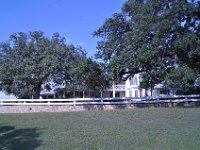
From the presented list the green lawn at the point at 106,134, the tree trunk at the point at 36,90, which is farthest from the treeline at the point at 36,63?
the green lawn at the point at 106,134

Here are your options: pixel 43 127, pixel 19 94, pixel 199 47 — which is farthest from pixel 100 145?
pixel 19 94

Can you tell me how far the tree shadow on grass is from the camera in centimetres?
1197

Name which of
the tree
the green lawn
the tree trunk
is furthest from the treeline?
the green lawn

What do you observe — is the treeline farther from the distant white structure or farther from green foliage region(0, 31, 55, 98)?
the distant white structure

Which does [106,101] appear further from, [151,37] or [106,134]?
[106,134]

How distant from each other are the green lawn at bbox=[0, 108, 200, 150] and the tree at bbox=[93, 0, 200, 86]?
8557 millimetres

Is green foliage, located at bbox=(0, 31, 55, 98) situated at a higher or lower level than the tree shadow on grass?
higher

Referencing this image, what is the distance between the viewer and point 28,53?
40.7 m

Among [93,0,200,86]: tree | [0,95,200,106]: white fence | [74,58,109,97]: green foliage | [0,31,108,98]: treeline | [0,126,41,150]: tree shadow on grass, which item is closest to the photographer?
[0,126,41,150]: tree shadow on grass

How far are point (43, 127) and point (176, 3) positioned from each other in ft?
50.7

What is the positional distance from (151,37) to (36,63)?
56.5ft

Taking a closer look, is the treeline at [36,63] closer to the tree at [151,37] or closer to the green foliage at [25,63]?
the green foliage at [25,63]

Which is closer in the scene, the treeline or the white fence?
the white fence

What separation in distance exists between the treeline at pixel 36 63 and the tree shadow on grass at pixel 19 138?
828 inches
